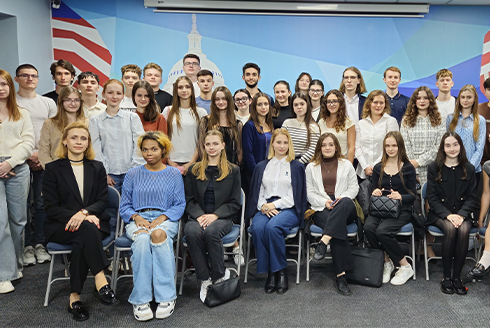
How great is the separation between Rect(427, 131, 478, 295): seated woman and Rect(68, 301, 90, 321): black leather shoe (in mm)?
2804

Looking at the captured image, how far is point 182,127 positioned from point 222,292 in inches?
61.9

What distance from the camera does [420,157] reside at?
3.99 metres

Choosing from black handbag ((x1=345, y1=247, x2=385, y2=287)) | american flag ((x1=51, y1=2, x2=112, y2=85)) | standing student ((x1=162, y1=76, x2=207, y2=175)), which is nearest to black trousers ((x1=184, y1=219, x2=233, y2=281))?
standing student ((x1=162, y1=76, x2=207, y2=175))

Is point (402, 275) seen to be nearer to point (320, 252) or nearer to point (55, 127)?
point (320, 252)

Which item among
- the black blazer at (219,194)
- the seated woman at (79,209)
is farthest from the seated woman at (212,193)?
the seated woman at (79,209)

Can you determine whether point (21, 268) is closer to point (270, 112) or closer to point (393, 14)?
point (270, 112)

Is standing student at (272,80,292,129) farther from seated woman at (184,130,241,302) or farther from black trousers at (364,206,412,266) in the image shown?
black trousers at (364,206,412,266)

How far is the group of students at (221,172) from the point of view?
3154 mm

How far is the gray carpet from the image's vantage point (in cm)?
282

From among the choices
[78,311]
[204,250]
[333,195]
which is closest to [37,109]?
[78,311]

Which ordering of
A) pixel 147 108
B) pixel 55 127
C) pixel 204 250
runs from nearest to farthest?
pixel 204 250
pixel 55 127
pixel 147 108

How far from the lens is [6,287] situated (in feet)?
10.9

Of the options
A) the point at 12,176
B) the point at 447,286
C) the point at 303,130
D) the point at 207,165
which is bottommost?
the point at 447,286

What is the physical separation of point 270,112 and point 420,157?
4.94 feet
